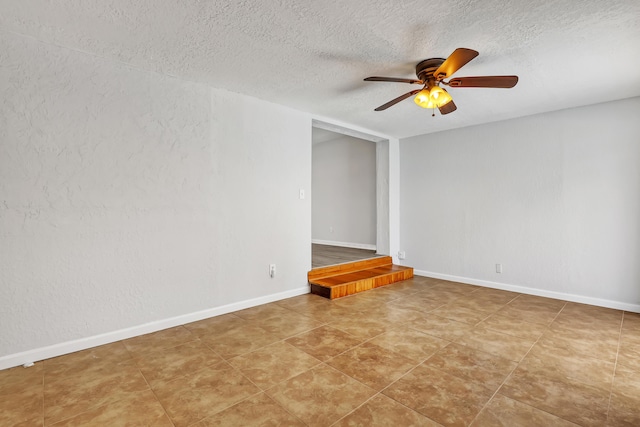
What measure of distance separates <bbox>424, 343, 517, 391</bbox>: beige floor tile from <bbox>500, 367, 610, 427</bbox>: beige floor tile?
0.07m

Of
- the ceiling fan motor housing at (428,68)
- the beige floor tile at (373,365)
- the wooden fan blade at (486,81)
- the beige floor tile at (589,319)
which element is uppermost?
the ceiling fan motor housing at (428,68)

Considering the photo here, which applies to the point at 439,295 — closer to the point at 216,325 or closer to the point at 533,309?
the point at 533,309

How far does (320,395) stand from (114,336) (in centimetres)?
190

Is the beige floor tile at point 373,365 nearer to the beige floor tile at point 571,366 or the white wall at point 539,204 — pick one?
the beige floor tile at point 571,366


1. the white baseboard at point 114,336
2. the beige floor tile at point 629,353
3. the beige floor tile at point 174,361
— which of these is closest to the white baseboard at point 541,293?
the beige floor tile at point 629,353

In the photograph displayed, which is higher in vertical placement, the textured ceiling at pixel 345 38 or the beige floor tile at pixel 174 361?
the textured ceiling at pixel 345 38

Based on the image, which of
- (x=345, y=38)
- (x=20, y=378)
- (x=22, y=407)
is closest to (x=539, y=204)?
(x=345, y=38)

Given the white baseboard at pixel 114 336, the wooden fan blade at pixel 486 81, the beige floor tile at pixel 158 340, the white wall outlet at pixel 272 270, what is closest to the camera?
the white baseboard at pixel 114 336

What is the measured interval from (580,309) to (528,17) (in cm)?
322

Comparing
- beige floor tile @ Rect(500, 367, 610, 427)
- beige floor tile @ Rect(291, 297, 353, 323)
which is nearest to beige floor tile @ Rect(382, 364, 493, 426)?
beige floor tile @ Rect(500, 367, 610, 427)

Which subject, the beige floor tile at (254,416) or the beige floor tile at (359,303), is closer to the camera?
the beige floor tile at (254,416)

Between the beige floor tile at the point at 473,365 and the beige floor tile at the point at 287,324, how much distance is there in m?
1.13

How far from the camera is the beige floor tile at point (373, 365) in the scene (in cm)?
197

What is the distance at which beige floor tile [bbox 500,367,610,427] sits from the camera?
164 centimetres
